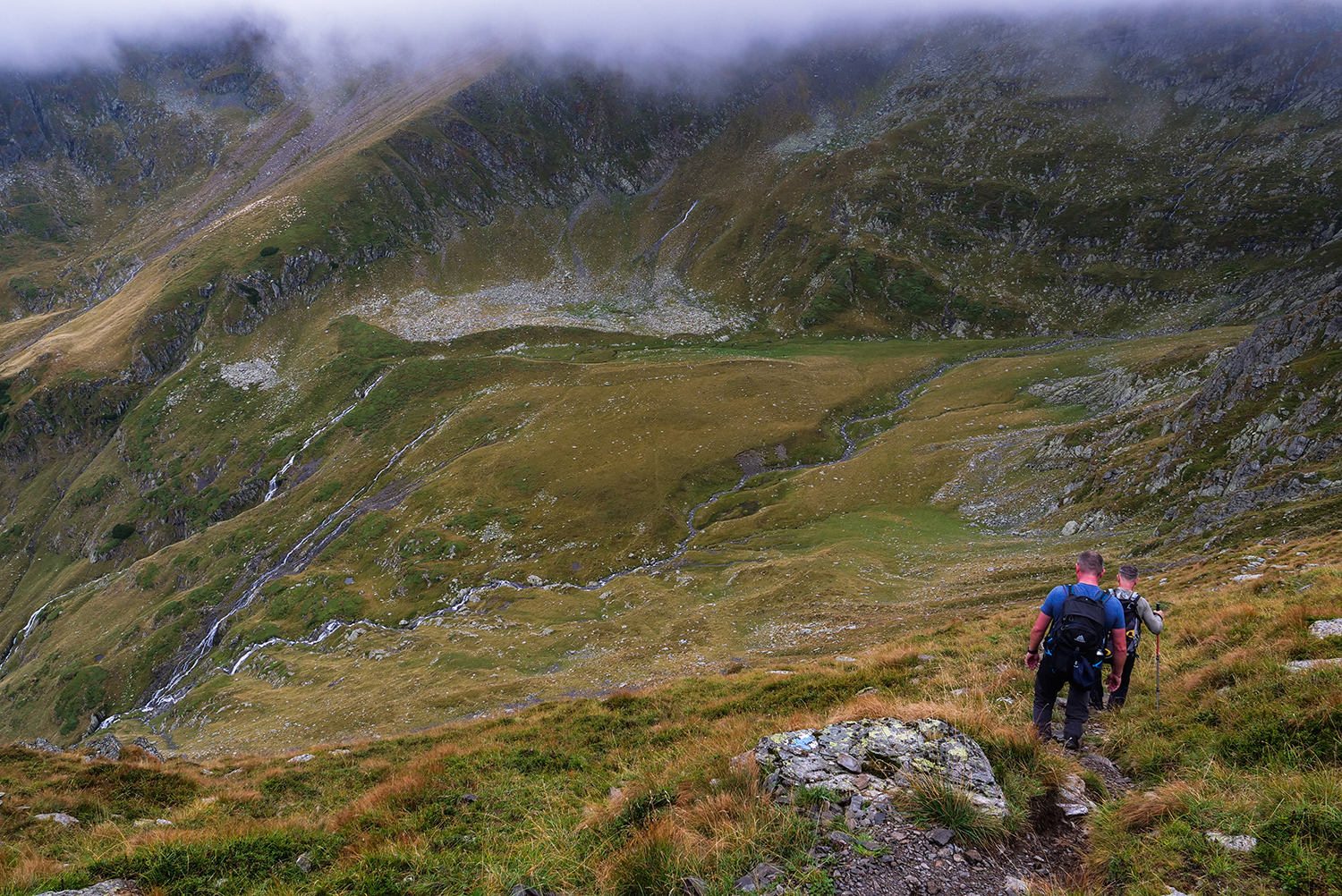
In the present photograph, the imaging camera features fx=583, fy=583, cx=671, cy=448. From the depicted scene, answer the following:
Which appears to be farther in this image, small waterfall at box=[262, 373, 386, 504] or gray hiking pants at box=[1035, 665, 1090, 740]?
small waterfall at box=[262, 373, 386, 504]

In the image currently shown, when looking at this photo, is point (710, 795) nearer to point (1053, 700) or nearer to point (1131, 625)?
point (1053, 700)

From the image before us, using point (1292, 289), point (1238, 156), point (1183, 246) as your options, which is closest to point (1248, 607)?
point (1292, 289)

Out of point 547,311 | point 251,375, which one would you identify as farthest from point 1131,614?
point 547,311

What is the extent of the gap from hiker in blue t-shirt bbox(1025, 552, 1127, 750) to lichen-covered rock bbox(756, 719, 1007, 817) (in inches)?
89.5

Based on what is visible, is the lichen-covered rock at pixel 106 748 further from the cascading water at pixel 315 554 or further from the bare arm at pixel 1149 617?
the cascading water at pixel 315 554

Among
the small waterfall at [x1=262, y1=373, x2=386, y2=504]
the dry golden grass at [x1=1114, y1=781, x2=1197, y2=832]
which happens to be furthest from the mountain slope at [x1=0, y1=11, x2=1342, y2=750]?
the dry golden grass at [x1=1114, y1=781, x2=1197, y2=832]

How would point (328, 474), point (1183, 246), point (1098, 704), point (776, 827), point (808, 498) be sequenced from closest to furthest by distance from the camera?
point (776, 827), point (1098, 704), point (808, 498), point (328, 474), point (1183, 246)

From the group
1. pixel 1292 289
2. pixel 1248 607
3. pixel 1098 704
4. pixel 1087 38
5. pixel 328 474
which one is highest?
pixel 1087 38

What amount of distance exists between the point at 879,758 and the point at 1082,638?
388 cm

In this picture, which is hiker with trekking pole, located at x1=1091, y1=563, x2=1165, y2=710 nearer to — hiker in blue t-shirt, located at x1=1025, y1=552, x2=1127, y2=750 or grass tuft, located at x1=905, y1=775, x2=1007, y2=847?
hiker in blue t-shirt, located at x1=1025, y1=552, x2=1127, y2=750

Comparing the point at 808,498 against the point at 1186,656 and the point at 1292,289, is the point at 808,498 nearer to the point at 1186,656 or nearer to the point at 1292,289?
the point at 1186,656

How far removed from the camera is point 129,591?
82750 mm

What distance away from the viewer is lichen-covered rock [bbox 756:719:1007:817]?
7.57 m

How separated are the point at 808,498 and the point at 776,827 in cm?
5864
